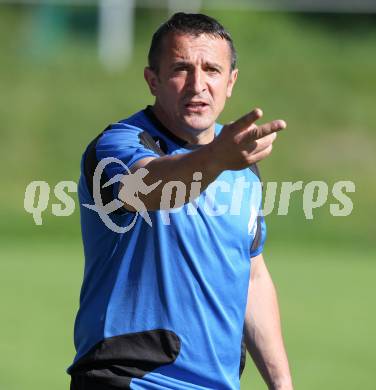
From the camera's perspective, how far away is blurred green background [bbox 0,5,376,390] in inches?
500

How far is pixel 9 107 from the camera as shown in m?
21.1

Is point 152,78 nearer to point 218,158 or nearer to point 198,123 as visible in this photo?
point 198,123

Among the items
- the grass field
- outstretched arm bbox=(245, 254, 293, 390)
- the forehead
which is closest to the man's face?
the forehead

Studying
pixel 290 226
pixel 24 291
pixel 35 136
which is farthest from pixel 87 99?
pixel 24 291

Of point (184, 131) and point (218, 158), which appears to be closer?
point (218, 158)

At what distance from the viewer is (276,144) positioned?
20.5m

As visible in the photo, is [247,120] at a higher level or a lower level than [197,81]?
lower

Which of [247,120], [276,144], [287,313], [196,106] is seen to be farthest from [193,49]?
[276,144]

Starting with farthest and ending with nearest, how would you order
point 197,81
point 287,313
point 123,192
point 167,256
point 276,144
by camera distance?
point 276,144
point 287,313
point 197,81
point 167,256
point 123,192

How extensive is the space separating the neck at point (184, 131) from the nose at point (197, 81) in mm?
177

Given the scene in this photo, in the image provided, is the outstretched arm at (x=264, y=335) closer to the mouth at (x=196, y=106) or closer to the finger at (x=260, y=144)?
the mouth at (x=196, y=106)

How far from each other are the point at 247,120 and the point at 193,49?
1.19m

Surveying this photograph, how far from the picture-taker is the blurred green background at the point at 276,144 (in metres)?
12.7
